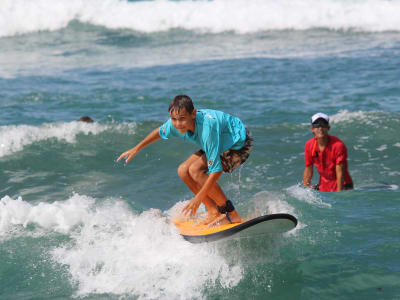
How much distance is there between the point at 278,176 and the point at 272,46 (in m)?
13.2

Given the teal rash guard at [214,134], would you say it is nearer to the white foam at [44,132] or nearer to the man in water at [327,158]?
the man in water at [327,158]

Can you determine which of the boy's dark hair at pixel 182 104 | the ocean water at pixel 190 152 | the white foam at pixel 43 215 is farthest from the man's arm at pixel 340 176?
the white foam at pixel 43 215

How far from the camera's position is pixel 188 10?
93.8ft

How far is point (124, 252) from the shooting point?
596 centimetres

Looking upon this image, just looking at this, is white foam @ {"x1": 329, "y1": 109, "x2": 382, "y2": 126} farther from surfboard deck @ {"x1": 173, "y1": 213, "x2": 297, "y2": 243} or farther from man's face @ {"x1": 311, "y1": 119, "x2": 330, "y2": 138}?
surfboard deck @ {"x1": 173, "y1": 213, "x2": 297, "y2": 243}

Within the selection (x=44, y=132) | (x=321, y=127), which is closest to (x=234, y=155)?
(x=321, y=127)

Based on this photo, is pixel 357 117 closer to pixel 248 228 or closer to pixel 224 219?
pixel 224 219

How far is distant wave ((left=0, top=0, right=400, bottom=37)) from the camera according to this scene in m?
24.8

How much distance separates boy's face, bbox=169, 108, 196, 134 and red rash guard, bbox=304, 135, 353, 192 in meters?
2.75

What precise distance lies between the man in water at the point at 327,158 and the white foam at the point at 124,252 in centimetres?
241

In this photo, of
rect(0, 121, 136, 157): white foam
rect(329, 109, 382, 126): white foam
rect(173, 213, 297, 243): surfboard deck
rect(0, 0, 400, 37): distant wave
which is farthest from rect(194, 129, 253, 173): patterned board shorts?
rect(0, 0, 400, 37): distant wave

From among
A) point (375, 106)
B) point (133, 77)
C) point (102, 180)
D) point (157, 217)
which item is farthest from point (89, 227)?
point (133, 77)

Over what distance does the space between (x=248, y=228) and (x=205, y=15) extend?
23.8m

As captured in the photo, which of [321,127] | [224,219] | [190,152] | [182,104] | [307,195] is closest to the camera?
[182,104]
